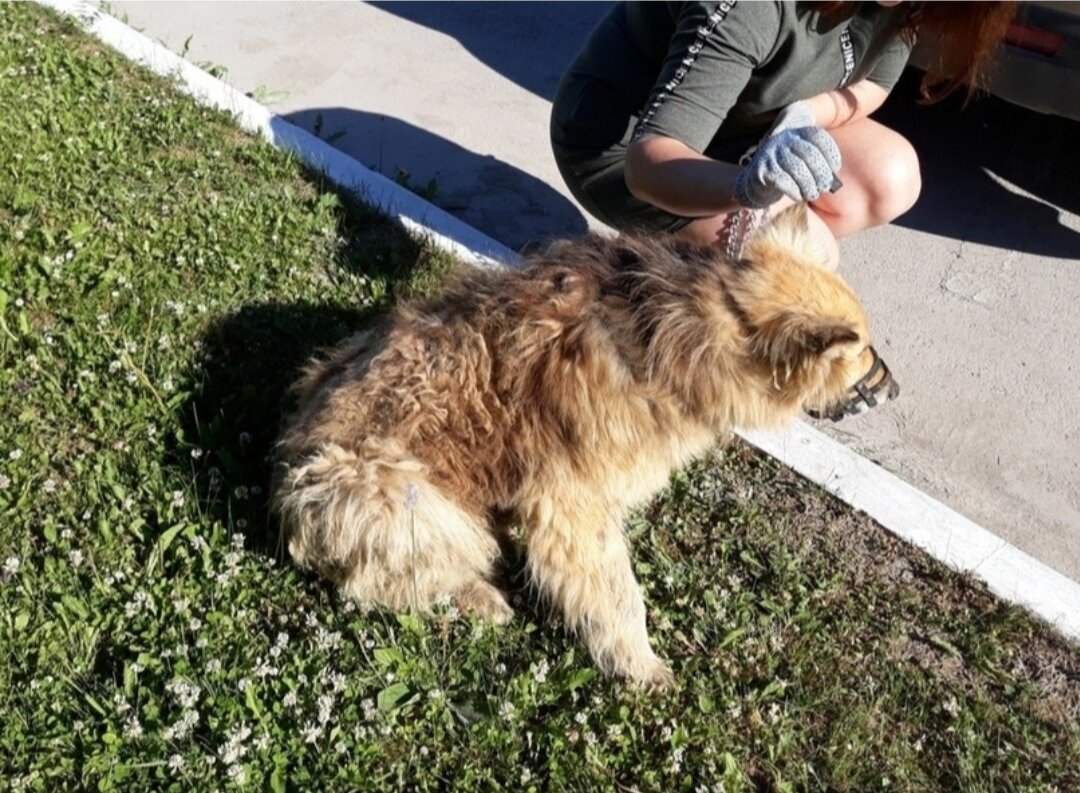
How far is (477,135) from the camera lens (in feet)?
20.4

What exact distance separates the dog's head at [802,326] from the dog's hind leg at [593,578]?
67 cm

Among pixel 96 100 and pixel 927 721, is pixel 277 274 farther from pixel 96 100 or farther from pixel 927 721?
pixel 927 721

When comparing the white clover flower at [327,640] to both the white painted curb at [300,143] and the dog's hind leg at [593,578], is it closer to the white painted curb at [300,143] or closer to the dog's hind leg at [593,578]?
the dog's hind leg at [593,578]

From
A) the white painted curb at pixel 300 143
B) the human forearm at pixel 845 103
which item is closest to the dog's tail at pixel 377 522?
the white painted curb at pixel 300 143

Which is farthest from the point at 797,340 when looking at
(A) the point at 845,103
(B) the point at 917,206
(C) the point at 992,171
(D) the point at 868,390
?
(C) the point at 992,171

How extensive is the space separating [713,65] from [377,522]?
195 cm

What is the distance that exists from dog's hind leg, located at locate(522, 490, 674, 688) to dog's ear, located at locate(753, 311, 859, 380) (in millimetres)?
690

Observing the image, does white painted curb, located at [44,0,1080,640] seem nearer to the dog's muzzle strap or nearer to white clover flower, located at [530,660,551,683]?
the dog's muzzle strap

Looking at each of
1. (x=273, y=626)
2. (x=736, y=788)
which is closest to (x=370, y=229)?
(x=273, y=626)

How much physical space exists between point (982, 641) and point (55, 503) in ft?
10.4

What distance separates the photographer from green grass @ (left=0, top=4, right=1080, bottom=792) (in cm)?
290

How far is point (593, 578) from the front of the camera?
3092mm

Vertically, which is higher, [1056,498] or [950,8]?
[950,8]

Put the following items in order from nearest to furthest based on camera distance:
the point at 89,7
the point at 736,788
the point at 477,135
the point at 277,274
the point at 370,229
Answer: the point at 736,788 < the point at 277,274 < the point at 370,229 < the point at 477,135 < the point at 89,7
